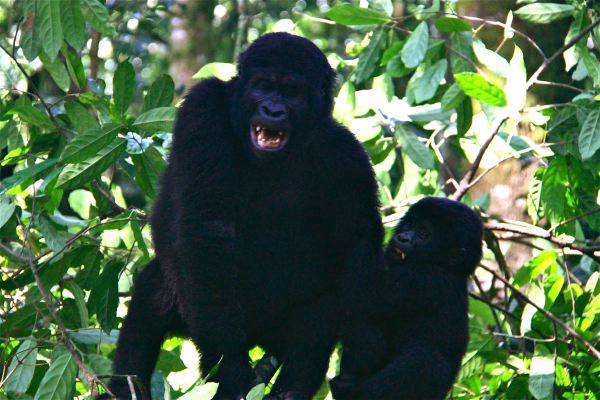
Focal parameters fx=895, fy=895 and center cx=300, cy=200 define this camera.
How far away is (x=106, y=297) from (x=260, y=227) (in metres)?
0.95

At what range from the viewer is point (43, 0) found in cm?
402

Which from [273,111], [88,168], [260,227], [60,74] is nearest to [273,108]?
[273,111]

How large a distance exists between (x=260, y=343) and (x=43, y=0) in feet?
6.70

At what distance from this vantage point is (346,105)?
5645 mm

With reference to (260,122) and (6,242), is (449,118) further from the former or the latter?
(6,242)

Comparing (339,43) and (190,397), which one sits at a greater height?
(190,397)

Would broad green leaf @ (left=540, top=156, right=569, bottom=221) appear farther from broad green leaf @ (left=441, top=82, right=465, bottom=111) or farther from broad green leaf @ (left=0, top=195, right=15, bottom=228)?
broad green leaf @ (left=0, top=195, right=15, bottom=228)

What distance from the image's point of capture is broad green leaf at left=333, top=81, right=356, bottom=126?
5633mm

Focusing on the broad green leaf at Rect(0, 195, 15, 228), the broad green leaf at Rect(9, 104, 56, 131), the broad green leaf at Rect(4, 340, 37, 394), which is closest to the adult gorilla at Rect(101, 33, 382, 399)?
the broad green leaf at Rect(4, 340, 37, 394)

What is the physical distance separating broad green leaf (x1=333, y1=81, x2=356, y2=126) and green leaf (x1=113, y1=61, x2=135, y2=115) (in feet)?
4.58

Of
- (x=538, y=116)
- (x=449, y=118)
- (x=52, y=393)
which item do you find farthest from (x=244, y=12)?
(x=52, y=393)

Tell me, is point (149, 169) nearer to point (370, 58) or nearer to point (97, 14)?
point (97, 14)

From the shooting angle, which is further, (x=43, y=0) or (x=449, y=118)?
(x=449, y=118)

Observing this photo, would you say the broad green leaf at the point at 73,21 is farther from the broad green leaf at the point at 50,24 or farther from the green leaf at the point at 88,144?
the green leaf at the point at 88,144
